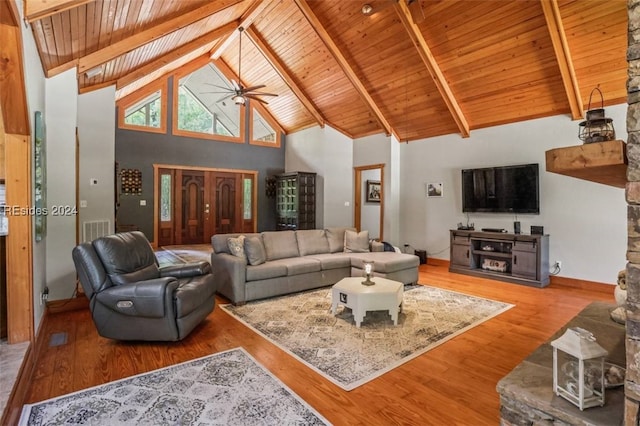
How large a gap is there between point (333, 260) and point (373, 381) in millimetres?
2659

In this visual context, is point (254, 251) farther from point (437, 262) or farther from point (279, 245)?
point (437, 262)

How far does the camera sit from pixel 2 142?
2744mm

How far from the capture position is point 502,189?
5.82 meters

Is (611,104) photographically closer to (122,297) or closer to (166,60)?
(122,297)

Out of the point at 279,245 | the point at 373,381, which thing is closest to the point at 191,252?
the point at 279,245

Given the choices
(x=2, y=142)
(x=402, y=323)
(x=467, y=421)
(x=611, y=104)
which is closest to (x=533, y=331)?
(x=402, y=323)

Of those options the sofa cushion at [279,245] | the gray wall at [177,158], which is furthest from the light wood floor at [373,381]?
the gray wall at [177,158]

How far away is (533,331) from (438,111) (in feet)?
14.7

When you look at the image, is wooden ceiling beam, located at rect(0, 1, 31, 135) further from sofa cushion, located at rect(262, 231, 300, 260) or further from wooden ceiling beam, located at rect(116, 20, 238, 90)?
wooden ceiling beam, located at rect(116, 20, 238, 90)

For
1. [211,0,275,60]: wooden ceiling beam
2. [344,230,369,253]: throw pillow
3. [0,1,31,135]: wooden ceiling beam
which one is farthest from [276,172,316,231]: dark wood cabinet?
[0,1,31,135]: wooden ceiling beam

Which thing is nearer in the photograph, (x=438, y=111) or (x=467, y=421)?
(x=467, y=421)

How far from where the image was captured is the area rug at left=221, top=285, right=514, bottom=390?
8.56 ft

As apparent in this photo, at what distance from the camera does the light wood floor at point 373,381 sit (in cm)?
205

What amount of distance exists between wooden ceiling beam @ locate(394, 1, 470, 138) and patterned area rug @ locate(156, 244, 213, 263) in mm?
5222
